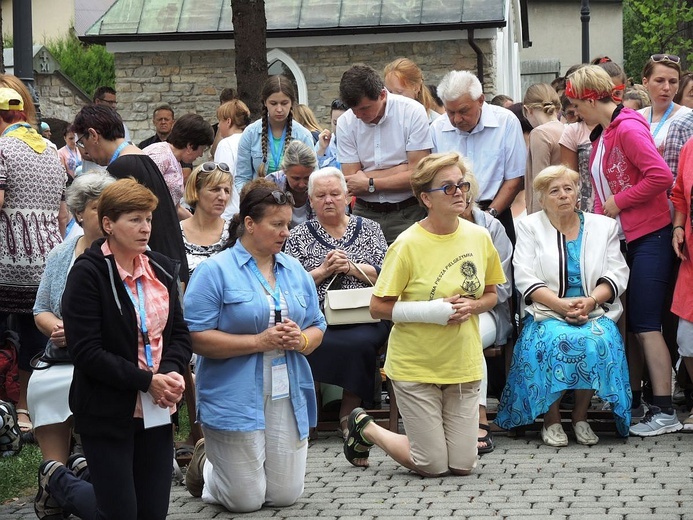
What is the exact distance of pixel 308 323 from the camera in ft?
22.1

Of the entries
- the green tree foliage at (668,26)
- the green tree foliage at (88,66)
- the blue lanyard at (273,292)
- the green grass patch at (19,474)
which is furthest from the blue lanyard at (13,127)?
the green tree foliage at (88,66)

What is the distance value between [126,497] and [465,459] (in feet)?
8.05

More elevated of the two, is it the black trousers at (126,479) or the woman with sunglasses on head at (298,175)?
the woman with sunglasses on head at (298,175)

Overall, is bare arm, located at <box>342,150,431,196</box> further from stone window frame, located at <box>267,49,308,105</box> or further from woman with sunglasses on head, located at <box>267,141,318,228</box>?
stone window frame, located at <box>267,49,308,105</box>

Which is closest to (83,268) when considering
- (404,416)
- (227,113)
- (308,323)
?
(308,323)

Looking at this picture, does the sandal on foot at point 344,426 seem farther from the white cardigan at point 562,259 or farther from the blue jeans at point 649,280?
the blue jeans at point 649,280

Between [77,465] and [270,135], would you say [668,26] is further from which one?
[77,465]

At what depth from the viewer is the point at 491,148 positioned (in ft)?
29.9

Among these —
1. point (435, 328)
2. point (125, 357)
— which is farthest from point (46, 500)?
point (435, 328)

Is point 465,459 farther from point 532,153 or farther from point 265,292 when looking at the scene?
point 532,153

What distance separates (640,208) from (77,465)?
421 cm

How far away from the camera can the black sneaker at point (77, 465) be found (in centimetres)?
620

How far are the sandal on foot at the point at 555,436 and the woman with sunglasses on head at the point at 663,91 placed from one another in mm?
2203

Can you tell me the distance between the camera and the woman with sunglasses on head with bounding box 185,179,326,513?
6.43 m
